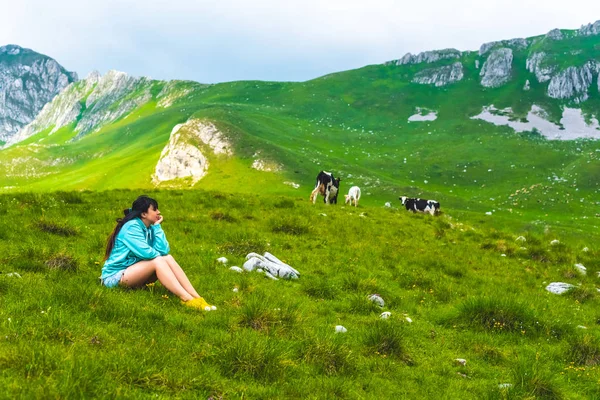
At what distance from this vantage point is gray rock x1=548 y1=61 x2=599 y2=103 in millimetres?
172375

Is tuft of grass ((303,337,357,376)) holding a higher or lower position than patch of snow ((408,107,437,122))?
lower

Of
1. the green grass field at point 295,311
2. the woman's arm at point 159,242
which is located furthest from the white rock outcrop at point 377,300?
the woman's arm at point 159,242

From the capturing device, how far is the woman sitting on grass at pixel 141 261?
839 cm

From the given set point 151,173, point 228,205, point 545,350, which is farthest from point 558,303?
point 151,173

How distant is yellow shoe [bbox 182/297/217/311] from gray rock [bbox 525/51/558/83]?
210 m

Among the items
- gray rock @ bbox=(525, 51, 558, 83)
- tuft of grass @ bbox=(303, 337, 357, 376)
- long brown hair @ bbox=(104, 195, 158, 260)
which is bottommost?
tuft of grass @ bbox=(303, 337, 357, 376)

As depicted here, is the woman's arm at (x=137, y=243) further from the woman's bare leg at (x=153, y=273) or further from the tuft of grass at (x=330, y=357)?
the tuft of grass at (x=330, y=357)

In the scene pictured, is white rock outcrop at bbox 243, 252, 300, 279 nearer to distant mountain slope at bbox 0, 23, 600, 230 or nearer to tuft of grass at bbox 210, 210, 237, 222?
tuft of grass at bbox 210, 210, 237, 222

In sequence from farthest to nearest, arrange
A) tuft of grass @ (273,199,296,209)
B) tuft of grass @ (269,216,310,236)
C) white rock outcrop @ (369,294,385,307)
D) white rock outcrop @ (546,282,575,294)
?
tuft of grass @ (273,199,296,209) → tuft of grass @ (269,216,310,236) → white rock outcrop @ (546,282,575,294) → white rock outcrop @ (369,294,385,307)

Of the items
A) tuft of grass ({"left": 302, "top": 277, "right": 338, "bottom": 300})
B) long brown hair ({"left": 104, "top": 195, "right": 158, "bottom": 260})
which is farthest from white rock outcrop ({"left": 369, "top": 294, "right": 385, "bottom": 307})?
long brown hair ({"left": 104, "top": 195, "right": 158, "bottom": 260})

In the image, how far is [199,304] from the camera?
26.5 feet

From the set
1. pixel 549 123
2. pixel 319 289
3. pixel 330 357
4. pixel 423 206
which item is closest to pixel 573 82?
pixel 549 123

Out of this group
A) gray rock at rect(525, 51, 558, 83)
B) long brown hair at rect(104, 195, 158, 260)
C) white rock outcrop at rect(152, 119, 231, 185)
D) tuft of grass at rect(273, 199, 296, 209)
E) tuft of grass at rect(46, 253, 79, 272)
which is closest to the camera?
long brown hair at rect(104, 195, 158, 260)

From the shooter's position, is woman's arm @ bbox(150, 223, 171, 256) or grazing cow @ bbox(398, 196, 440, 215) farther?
grazing cow @ bbox(398, 196, 440, 215)
